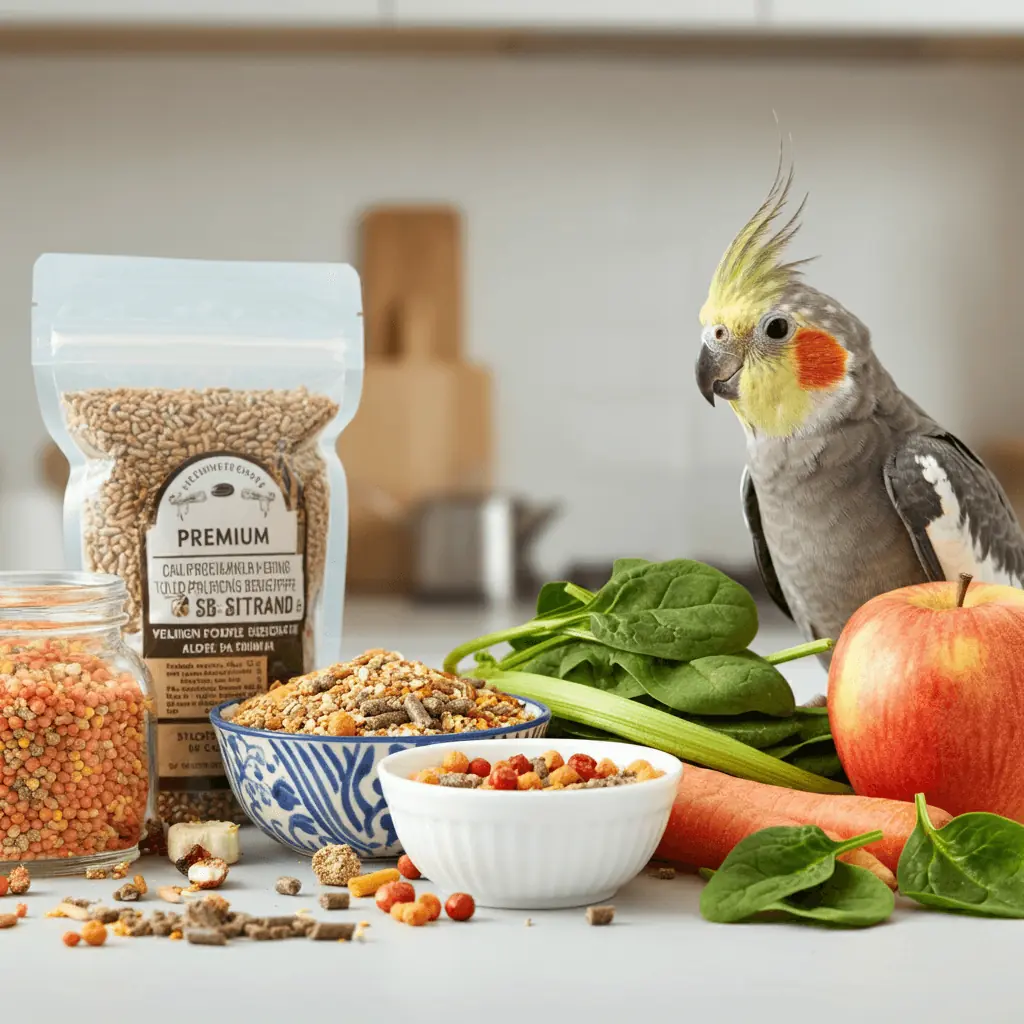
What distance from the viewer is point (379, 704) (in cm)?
85

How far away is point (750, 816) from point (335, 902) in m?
0.27

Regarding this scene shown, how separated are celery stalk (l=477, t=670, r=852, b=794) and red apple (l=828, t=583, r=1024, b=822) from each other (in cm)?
6

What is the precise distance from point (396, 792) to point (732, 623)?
1.03ft

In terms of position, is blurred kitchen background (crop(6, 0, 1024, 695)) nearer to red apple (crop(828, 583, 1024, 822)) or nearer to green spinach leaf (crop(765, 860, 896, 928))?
red apple (crop(828, 583, 1024, 822))

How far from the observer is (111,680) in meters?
0.85

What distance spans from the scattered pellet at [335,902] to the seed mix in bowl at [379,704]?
105 millimetres

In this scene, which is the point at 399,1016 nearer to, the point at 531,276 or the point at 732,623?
the point at 732,623

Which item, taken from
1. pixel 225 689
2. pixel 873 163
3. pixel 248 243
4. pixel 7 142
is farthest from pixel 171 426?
pixel 873 163

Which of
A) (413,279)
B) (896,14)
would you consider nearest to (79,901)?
(413,279)

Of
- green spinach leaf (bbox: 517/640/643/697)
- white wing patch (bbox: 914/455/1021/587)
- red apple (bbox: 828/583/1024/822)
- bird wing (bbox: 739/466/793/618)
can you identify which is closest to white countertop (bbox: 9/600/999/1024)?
red apple (bbox: 828/583/1024/822)

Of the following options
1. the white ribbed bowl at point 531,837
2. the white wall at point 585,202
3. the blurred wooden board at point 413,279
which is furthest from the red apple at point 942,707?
the blurred wooden board at point 413,279

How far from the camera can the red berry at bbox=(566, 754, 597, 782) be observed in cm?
77

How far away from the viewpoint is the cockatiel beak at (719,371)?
124 centimetres

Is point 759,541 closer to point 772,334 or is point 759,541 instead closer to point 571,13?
point 772,334
